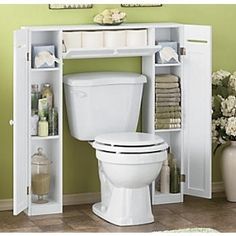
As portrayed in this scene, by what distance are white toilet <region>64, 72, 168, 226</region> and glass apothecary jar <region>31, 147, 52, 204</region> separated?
25 centimetres

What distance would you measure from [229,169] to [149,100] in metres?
0.69

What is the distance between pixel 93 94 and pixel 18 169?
66cm

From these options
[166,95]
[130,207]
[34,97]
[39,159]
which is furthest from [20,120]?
[166,95]

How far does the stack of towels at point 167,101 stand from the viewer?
534 centimetres

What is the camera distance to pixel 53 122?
5.10m

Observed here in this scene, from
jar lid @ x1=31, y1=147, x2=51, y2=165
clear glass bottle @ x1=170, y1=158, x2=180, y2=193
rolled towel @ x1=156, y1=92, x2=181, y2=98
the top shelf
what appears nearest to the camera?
the top shelf

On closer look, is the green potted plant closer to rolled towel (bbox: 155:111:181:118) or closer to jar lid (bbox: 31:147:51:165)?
rolled towel (bbox: 155:111:181:118)

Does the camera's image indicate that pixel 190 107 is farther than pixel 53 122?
Yes

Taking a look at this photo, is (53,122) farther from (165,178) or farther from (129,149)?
(165,178)

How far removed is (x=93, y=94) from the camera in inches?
201

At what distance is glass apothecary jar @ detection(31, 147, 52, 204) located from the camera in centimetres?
515

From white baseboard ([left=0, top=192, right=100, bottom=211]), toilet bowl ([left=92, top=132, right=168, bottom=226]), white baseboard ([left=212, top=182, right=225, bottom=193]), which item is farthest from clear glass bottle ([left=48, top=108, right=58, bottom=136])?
white baseboard ([left=212, top=182, right=225, bottom=193])

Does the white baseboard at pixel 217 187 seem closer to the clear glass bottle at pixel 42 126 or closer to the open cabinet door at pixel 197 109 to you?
the open cabinet door at pixel 197 109

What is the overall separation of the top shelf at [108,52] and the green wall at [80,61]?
201 mm
